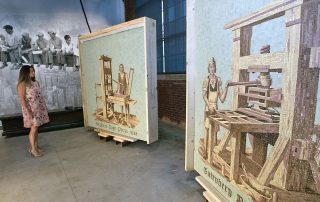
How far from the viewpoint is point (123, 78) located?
13.1 feet

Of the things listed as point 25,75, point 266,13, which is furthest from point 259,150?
point 25,75

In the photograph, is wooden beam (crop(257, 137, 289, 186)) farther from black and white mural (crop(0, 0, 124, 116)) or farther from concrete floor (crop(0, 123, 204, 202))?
black and white mural (crop(0, 0, 124, 116))

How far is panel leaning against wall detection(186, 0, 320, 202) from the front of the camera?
1.37 meters

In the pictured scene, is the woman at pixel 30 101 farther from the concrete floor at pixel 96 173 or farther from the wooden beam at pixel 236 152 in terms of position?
the wooden beam at pixel 236 152

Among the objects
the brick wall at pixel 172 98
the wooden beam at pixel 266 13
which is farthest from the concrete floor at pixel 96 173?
the wooden beam at pixel 266 13

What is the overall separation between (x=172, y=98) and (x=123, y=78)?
6.50 feet

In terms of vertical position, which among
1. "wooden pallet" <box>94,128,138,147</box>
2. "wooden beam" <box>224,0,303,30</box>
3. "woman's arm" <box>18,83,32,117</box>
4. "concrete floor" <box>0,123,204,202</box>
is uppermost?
"wooden beam" <box>224,0,303,30</box>

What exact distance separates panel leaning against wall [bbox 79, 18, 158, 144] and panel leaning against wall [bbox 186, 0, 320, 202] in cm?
127

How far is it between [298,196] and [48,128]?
18.2 feet

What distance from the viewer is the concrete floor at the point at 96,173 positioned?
2.60 meters

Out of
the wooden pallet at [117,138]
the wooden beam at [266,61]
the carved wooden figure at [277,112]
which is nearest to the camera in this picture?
the carved wooden figure at [277,112]

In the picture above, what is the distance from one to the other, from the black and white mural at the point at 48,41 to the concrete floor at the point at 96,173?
7.13ft

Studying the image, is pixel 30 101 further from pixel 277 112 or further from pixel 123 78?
pixel 277 112

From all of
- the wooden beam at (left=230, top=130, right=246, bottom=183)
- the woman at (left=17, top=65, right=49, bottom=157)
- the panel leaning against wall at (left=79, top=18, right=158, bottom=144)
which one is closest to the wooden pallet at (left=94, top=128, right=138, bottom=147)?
the panel leaning against wall at (left=79, top=18, right=158, bottom=144)
